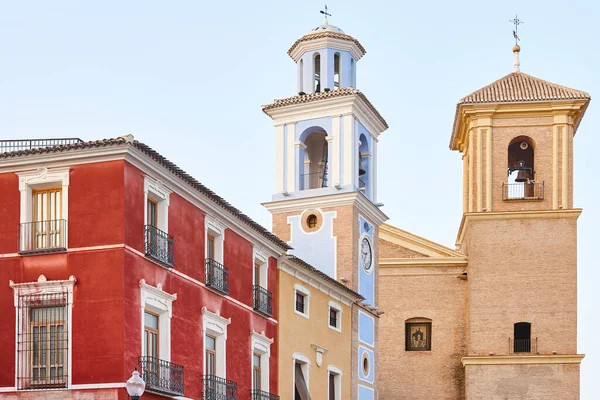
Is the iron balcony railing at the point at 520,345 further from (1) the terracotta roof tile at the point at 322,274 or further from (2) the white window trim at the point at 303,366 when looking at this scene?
(2) the white window trim at the point at 303,366

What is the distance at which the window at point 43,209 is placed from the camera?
2956 cm

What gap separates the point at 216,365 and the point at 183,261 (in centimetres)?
351

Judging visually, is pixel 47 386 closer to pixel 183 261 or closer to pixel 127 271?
pixel 127 271

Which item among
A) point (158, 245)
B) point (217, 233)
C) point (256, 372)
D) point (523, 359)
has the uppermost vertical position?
point (217, 233)

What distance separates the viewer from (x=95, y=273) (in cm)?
2886

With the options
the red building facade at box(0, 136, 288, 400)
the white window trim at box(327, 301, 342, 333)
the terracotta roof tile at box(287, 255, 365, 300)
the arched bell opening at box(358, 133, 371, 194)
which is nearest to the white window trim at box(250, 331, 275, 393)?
the terracotta roof tile at box(287, 255, 365, 300)

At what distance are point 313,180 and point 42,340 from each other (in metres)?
21.1

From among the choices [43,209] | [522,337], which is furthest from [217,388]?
[522,337]

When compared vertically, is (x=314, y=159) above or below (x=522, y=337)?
above

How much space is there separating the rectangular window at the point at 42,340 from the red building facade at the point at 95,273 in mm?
22

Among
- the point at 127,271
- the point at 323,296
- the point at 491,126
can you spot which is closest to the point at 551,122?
the point at 491,126

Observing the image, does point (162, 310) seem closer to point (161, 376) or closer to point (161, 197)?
point (161, 376)

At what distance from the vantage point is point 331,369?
140 ft

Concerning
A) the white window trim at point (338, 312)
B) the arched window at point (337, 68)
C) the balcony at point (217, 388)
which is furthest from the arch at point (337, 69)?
the balcony at point (217, 388)
